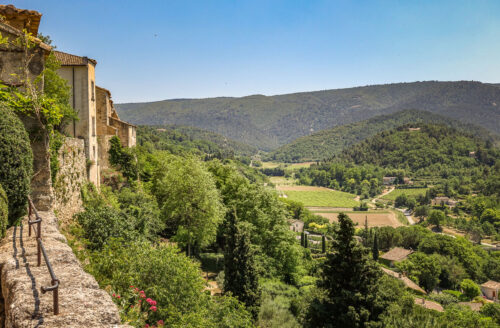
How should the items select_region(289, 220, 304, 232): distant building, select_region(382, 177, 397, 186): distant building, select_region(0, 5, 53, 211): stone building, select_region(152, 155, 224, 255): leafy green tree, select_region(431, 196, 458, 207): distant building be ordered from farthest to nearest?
select_region(382, 177, 397, 186): distant building
select_region(431, 196, 458, 207): distant building
select_region(289, 220, 304, 232): distant building
select_region(152, 155, 224, 255): leafy green tree
select_region(0, 5, 53, 211): stone building

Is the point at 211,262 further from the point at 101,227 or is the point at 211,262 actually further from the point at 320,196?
the point at 320,196

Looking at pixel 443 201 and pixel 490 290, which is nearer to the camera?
pixel 490 290

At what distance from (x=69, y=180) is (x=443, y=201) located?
141359 millimetres

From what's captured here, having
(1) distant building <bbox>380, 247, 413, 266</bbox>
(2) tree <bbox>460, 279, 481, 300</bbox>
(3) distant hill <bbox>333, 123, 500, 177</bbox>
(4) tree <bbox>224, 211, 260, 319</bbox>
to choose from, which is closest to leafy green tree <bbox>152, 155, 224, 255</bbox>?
(4) tree <bbox>224, 211, 260, 319</bbox>

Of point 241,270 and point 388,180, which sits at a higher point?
point 241,270

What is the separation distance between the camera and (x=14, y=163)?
787cm

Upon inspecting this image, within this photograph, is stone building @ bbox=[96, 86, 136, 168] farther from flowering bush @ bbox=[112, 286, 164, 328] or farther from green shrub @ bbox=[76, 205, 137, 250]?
flowering bush @ bbox=[112, 286, 164, 328]

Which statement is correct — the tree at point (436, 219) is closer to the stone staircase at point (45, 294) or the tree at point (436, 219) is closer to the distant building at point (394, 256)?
the distant building at point (394, 256)

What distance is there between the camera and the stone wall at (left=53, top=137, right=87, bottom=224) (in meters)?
13.0

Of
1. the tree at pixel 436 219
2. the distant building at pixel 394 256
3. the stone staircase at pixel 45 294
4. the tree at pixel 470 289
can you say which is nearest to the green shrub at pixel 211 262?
the stone staircase at pixel 45 294

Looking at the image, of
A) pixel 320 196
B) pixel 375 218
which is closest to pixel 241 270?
pixel 375 218

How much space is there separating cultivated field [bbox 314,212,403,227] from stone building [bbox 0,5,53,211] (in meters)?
94.9

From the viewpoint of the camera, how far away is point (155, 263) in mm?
10484

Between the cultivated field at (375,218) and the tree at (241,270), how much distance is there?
84.2 meters
